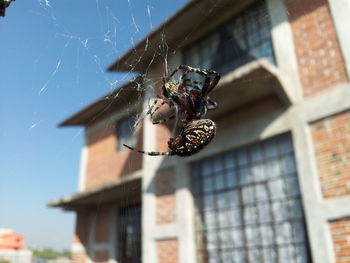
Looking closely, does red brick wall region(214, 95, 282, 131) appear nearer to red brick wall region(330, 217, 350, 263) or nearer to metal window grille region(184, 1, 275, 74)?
metal window grille region(184, 1, 275, 74)

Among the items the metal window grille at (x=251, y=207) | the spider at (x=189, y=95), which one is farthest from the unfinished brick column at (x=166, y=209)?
the spider at (x=189, y=95)

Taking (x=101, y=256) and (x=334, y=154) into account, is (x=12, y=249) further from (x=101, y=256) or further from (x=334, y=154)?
(x=334, y=154)

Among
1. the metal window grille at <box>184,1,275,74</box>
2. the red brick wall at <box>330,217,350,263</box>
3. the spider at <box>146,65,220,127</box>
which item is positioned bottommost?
the red brick wall at <box>330,217,350,263</box>

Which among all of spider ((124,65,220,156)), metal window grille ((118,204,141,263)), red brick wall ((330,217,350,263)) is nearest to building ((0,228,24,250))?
metal window grille ((118,204,141,263))

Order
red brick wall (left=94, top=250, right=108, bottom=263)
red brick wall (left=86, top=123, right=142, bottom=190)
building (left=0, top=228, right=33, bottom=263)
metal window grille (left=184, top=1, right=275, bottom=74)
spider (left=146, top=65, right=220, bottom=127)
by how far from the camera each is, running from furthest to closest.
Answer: building (left=0, top=228, right=33, bottom=263), red brick wall (left=94, top=250, right=108, bottom=263), red brick wall (left=86, top=123, right=142, bottom=190), metal window grille (left=184, top=1, right=275, bottom=74), spider (left=146, top=65, right=220, bottom=127)

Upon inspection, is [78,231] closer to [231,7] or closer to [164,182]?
[164,182]

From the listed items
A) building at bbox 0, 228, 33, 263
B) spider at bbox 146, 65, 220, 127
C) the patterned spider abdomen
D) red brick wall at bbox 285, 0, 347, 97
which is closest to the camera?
the patterned spider abdomen
